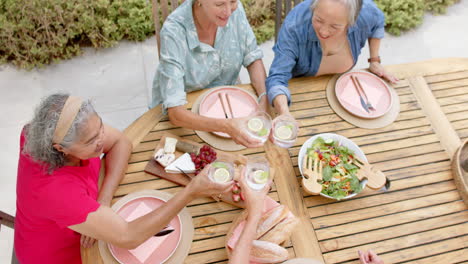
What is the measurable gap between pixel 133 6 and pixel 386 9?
292 cm

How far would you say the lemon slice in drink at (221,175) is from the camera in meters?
1.56

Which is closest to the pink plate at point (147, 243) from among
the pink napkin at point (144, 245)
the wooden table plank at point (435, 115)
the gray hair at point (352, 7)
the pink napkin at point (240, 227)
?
the pink napkin at point (144, 245)

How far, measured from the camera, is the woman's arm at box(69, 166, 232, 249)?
146 cm

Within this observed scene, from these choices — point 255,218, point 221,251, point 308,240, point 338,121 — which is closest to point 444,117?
point 338,121

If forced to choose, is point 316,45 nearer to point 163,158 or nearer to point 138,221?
point 163,158

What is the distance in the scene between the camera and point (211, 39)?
7.06 feet

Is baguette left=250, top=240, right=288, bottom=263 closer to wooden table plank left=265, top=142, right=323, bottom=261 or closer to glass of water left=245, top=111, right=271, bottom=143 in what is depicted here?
wooden table plank left=265, top=142, right=323, bottom=261

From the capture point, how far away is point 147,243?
155cm

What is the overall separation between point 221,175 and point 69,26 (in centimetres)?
303

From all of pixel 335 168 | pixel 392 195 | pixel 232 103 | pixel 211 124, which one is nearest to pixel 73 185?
pixel 211 124

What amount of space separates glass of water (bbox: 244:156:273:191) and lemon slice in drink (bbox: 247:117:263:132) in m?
0.21

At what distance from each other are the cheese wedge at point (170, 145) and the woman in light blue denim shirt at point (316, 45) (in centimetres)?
57

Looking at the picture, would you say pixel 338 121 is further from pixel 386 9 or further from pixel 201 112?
pixel 386 9

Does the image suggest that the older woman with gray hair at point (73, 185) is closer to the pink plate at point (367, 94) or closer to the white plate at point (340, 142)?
the white plate at point (340, 142)
